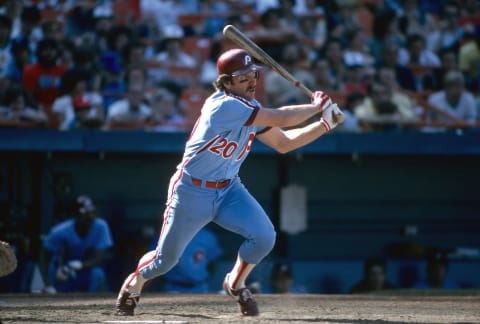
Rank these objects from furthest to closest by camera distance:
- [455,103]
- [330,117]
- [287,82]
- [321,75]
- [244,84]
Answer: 1. [455,103]
2. [321,75]
3. [287,82]
4. [244,84]
5. [330,117]

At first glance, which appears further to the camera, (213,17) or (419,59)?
(419,59)

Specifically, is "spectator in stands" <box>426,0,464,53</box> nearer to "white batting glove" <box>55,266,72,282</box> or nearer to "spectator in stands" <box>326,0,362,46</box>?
"spectator in stands" <box>326,0,362,46</box>

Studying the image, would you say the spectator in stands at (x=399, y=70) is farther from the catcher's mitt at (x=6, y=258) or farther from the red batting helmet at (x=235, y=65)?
the catcher's mitt at (x=6, y=258)

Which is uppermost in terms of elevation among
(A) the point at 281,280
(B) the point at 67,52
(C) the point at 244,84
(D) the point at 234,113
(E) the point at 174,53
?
(E) the point at 174,53

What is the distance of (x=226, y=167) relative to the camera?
5.31 meters

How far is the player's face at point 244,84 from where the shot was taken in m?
5.34

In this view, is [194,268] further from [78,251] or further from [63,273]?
[63,273]

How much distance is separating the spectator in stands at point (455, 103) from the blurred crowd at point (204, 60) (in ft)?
0.04

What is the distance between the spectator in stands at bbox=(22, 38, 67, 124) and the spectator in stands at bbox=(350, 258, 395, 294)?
367 centimetres

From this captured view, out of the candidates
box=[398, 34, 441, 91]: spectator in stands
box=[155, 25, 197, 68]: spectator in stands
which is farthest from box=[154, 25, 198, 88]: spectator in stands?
box=[398, 34, 441, 91]: spectator in stands

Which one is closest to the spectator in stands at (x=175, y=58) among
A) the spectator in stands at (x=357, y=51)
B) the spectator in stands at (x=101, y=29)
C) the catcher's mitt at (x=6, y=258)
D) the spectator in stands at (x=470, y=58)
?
the spectator in stands at (x=101, y=29)

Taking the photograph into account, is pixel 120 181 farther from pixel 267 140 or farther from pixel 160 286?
pixel 267 140

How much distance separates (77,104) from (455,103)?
4.17 metres

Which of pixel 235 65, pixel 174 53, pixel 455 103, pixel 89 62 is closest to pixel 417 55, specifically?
pixel 455 103
